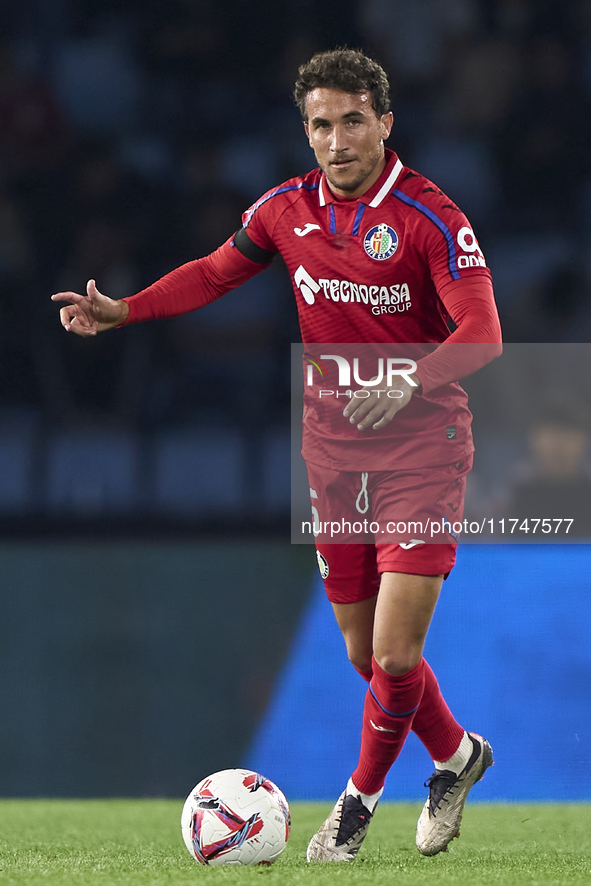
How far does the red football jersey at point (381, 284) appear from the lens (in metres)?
2.81

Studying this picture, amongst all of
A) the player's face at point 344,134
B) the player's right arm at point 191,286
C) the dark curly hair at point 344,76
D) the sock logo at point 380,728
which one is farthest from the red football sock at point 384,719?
the dark curly hair at point 344,76

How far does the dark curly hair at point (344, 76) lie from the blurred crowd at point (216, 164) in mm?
2802

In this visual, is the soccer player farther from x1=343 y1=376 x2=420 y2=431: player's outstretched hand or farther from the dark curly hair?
x1=343 y1=376 x2=420 y2=431: player's outstretched hand

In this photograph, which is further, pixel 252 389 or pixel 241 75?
pixel 241 75

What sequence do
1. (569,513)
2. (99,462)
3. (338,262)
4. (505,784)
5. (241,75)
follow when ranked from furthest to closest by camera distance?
1. (241,75)
2. (99,462)
3. (569,513)
4. (505,784)
5. (338,262)

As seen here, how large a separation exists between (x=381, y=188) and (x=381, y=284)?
0.26 m

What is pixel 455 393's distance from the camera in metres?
2.95

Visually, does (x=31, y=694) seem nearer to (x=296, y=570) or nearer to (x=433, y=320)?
(x=296, y=570)

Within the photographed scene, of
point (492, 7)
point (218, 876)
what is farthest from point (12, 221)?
point (218, 876)

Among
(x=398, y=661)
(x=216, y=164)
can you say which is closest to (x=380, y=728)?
(x=398, y=661)

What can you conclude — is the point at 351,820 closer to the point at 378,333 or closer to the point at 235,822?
the point at 235,822

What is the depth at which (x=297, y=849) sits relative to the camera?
315 centimetres

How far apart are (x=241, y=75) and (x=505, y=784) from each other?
4403 millimetres

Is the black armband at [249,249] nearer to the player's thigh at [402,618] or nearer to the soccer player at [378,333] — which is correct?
the soccer player at [378,333]
